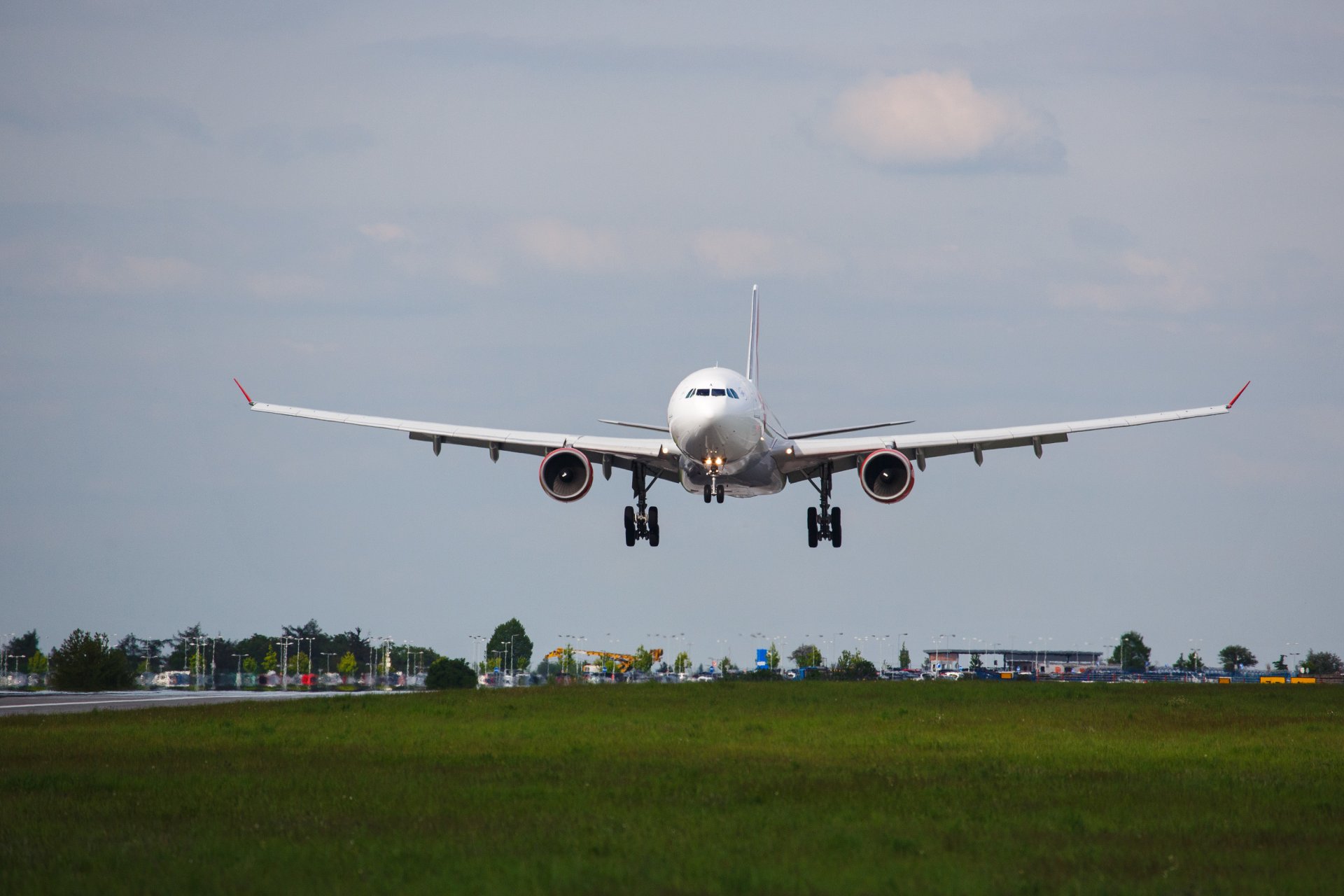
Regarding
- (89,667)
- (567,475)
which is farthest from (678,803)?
(89,667)

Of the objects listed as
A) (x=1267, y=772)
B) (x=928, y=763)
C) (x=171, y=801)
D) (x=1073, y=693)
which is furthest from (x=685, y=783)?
(x=1073, y=693)

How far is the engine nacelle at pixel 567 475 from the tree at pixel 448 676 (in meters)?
53.2

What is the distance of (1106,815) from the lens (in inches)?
934

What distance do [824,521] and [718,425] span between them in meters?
12.6

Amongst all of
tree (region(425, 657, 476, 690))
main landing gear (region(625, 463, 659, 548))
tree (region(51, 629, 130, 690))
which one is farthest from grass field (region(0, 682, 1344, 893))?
tree (region(51, 629, 130, 690))

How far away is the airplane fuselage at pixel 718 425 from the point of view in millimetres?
39469

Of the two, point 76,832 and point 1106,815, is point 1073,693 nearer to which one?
point 1106,815

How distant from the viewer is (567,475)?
147ft

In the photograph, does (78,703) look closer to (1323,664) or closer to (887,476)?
(887,476)

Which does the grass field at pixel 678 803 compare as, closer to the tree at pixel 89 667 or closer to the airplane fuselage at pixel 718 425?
the airplane fuselage at pixel 718 425

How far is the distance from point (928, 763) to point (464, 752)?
34.6ft

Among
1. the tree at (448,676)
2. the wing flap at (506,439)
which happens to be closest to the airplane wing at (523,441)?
the wing flap at (506,439)

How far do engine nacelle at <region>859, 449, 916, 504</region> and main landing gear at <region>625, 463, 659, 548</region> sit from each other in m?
7.76

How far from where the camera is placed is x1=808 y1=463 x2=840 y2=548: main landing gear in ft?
163
